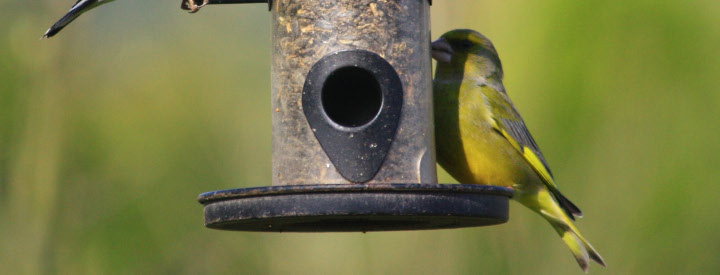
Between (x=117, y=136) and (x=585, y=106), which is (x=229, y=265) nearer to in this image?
(x=117, y=136)

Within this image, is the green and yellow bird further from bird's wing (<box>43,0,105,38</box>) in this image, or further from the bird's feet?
bird's wing (<box>43,0,105,38</box>)

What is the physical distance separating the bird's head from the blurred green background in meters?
1.59

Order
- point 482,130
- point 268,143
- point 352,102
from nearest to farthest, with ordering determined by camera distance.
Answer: point 352,102 → point 482,130 → point 268,143

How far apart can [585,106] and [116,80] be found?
151 inches

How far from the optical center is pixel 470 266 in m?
9.73

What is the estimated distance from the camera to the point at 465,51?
318 inches

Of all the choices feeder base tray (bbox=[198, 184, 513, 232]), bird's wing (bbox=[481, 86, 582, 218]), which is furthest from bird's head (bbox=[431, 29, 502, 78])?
feeder base tray (bbox=[198, 184, 513, 232])

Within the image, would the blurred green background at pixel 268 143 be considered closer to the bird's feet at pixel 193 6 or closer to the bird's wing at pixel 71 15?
the bird's wing at pixel 71 15

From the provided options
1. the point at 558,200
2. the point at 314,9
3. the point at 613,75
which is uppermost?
the point at 314,9

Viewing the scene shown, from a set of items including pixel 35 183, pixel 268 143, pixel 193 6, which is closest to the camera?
pixel 193 6

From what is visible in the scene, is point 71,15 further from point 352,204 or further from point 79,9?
point 352,204

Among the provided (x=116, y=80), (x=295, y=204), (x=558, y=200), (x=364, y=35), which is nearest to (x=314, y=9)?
(x=364, y=35)

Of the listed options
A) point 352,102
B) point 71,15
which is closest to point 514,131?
point 352,102

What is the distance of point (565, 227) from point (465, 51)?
1.44 m
